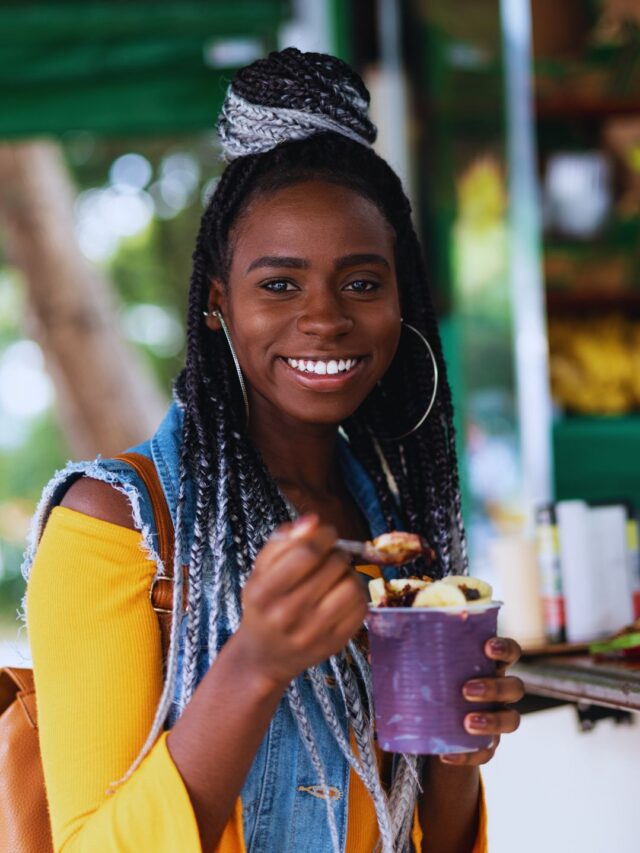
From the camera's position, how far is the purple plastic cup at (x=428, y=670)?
56.2 inches

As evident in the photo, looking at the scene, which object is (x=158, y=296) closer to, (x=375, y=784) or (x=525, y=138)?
(x=525, y=138)

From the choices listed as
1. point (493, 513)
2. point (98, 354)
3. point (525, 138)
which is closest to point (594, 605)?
point (493, 513)

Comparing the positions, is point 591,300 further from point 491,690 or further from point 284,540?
point 284,540

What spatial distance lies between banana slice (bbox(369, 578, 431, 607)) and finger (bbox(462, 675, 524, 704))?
14cm

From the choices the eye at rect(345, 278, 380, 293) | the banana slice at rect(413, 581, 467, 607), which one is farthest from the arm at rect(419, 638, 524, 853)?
the eye at rect(345, 278, 380, 293)

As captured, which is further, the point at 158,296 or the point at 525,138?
the point at 158,296

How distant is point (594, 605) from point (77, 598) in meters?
1.62

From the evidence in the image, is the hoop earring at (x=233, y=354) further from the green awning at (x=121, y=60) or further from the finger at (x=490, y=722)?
the green awning at (x=121, y=60)

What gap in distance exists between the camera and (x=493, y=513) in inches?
200

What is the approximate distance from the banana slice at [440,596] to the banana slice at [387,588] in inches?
1.3

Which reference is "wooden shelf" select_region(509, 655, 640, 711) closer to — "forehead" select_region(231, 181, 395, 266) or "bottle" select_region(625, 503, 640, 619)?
"bottle" select_region(625, 503, 640, 619)

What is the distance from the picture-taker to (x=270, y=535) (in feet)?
5.71

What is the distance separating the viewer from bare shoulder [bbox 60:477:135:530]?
5.15 ft

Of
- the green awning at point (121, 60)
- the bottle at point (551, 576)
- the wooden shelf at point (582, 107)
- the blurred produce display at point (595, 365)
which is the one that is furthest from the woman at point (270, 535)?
the wooden shelf at point (582, 107)
